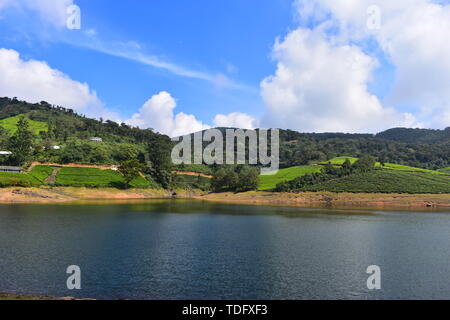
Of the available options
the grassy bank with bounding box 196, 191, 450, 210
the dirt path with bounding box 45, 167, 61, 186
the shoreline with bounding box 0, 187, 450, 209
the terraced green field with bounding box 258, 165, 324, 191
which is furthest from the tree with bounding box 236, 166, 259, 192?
the dirt path with bounding box 45, 167, 61, 186

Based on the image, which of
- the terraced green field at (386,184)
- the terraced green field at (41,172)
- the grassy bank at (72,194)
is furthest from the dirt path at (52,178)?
the terraced green field at (386,184)

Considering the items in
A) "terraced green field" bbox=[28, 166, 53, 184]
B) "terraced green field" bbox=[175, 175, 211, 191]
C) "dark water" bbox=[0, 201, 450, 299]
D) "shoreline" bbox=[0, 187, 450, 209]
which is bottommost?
"dark water" bbox=[0, 201, 450, 299]

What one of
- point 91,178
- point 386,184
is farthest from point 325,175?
point 91,178

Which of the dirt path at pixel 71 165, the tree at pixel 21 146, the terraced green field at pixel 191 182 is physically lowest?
the terraced green field at pixel 191 182

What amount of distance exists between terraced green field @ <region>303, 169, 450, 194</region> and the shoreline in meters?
3.35

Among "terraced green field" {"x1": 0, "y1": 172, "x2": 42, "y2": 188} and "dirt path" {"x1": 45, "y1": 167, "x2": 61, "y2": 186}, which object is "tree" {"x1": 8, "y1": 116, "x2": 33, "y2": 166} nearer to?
"dirt path" {"x1": 45, "y1": 167, "x2": 61, "y2": 186}

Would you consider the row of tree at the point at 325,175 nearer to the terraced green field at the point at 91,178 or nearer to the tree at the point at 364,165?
the tree at the point at 364,165

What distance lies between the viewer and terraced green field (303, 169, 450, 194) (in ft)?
398

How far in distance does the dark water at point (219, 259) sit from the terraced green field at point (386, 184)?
63984mm

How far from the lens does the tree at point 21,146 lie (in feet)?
409

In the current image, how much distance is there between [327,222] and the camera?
6762 cm

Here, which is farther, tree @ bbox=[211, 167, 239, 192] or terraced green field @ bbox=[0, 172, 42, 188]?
tree @ bbox=[211, 167, 239, 192]
